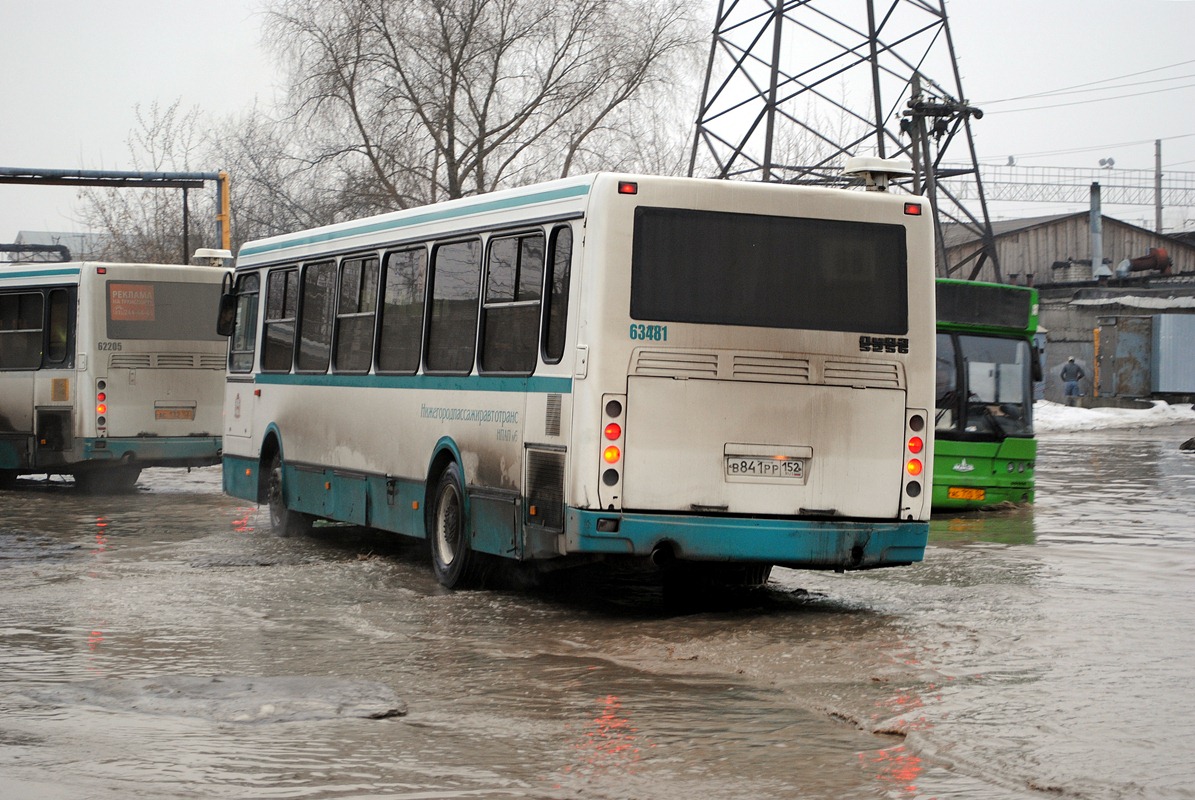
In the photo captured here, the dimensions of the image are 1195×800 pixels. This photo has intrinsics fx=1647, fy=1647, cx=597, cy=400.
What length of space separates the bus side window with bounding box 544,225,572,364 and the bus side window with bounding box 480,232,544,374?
0.14m

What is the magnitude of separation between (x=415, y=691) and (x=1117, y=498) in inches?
582

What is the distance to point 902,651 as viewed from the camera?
913 centimetres

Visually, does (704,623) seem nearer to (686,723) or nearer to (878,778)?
(686,723)

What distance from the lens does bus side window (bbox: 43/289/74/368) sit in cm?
2105

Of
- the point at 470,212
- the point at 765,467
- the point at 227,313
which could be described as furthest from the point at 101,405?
the point at 765,467

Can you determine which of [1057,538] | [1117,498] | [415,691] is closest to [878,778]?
[415,691]

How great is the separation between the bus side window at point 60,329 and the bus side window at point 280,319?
5.99m

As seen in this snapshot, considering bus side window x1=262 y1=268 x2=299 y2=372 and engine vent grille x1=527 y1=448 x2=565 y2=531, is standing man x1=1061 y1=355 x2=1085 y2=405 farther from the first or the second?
engine vent grille x1=527 y1=448 x2=565 y2=531

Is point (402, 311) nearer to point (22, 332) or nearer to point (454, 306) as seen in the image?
point (454, 306)

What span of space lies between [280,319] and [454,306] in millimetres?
4130

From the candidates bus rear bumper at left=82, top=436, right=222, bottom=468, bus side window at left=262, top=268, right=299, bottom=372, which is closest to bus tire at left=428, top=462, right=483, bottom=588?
bus side window at left=262, top=268, right=299, bottom=372

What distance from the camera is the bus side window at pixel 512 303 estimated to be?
35.7ft

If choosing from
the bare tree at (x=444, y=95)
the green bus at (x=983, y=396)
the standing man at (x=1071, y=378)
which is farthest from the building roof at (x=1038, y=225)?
the green bus at (x=983, y=396)

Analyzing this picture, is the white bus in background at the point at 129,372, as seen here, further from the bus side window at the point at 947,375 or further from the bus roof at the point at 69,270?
the bus side window at the point at 947,375
